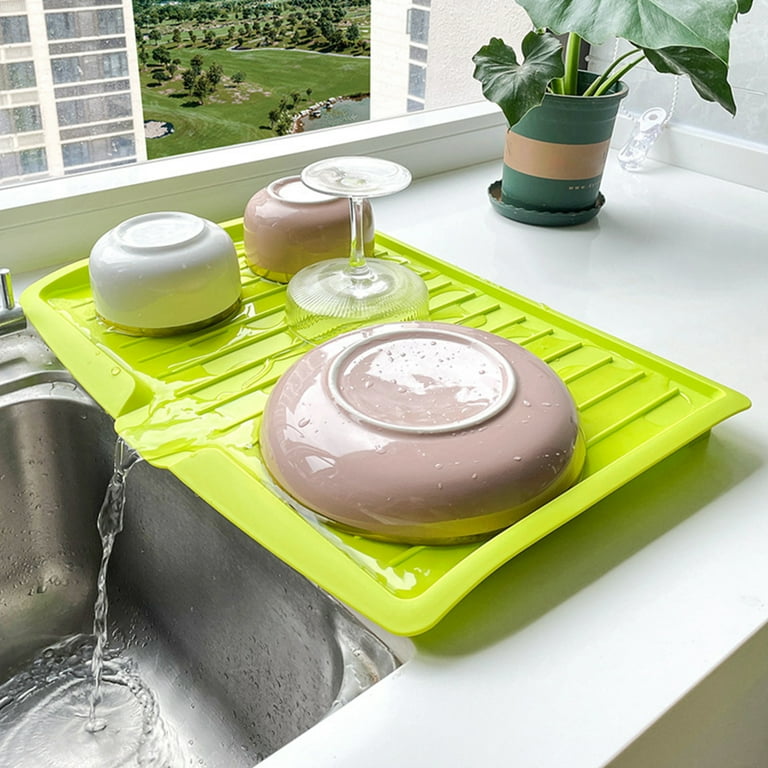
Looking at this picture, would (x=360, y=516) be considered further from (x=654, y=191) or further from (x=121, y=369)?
(x=654, y=191)

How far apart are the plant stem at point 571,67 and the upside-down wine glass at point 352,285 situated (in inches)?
12.8

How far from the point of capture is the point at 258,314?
864 millimetres

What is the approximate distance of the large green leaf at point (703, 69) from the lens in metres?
0.93

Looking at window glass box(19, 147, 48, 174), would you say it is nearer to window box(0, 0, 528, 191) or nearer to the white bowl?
window box(0, 0, 528, 191)

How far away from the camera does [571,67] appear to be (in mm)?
1057

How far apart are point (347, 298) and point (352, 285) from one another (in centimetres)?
2

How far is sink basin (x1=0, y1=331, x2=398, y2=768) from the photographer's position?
0.66 metres

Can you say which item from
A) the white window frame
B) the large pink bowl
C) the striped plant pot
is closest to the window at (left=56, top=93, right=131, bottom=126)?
the white window frame

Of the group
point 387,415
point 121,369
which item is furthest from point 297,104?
point 387,415

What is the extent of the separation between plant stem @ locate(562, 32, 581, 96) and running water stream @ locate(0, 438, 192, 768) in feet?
2.25

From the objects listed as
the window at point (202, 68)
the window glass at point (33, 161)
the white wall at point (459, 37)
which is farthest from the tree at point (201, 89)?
the white wall at point (459, 37)

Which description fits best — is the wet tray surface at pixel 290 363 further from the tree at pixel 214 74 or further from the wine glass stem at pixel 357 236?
the tree at pixel 214 74

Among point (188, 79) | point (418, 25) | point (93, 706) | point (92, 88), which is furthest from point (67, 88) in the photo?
point (93, 706)

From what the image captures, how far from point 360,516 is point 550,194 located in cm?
65
